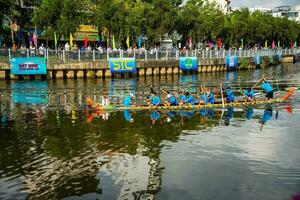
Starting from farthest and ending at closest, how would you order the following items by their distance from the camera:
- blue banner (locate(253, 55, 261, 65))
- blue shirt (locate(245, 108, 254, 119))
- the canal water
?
blue banner (locate(253, 55, 261, 65))
blue shirt (locate(245, 108, 254, 119))
the canal water

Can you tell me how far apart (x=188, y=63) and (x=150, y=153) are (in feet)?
138

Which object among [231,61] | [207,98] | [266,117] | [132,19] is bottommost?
[266,117]

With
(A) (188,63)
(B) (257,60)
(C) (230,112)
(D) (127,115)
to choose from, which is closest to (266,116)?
(C) (230,112)

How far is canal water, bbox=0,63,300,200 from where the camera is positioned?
13.4 metres

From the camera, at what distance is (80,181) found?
14156 millimetres

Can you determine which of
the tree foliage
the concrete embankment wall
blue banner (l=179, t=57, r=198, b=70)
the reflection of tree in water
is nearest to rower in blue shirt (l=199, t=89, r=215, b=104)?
the reflection of tree in water

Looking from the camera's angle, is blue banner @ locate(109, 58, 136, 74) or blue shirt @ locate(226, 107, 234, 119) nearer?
blue shirt @ locate(226, 107, 234, 119)

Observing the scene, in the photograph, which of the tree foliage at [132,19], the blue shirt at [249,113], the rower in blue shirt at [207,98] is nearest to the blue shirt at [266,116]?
the blue shirt at [249,113]

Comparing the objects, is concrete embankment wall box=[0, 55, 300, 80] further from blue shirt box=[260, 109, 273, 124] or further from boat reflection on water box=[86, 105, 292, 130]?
blue shirt box=[260, 109, 273, 124]

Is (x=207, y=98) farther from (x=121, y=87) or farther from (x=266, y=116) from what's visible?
(x=121, y=87)

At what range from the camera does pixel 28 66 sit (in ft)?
157

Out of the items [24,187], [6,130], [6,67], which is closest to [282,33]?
[6,67]

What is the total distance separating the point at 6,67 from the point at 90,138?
31.2 meters

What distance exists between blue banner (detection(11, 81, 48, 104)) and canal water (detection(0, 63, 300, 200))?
375cm
